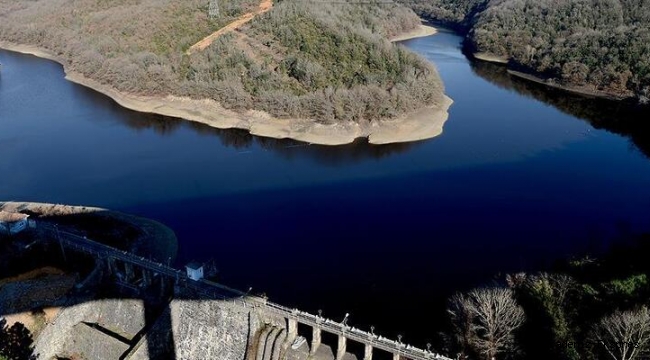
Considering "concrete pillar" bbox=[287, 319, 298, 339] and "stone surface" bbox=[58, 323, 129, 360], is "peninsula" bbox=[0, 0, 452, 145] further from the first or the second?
"stone surface" bbox=[58, 323, 129, 360]

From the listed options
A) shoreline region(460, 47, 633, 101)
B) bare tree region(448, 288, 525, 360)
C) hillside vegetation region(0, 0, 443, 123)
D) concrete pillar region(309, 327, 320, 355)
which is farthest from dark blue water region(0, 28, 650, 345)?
hillside vegetation region(0, 0, 443, 123)

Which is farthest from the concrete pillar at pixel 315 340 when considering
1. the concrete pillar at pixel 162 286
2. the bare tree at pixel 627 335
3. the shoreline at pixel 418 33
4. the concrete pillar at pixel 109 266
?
the shoreline at pixel 418 33

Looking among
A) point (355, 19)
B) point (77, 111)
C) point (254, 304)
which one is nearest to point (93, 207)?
point (254, 304)

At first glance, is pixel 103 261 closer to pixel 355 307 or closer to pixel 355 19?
pixel 355 307

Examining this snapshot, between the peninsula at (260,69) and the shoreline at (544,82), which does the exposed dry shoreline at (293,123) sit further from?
the shoreline at (544,82)

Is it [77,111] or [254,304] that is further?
[77,111]
